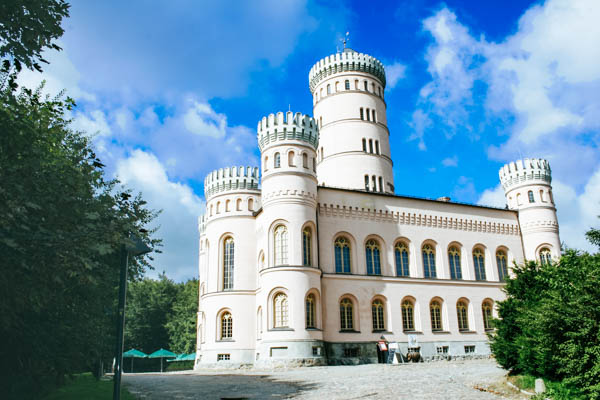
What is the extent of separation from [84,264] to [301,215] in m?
20.6

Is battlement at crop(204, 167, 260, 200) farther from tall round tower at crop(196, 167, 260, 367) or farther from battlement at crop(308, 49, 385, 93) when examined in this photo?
battlement at crop(308, 49, 385, 93)

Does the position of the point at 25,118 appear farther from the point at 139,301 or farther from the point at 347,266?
the point at 139,301

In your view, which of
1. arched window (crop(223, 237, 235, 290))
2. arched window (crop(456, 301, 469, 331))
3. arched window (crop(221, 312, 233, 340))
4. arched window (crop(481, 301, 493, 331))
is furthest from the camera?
arched window (crop(481, 301, 493, 331))

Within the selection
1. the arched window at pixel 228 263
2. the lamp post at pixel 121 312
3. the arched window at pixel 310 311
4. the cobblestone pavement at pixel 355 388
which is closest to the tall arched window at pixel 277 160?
the arched window at pixel 228 263

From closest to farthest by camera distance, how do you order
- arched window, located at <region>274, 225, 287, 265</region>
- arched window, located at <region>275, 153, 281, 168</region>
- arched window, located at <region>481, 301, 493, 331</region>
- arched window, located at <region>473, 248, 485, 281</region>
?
1. arched window, located at <region>274, 225, 287, 265</region>
2. arched window, located at <region>275, 153, 281, 168</region>
3. arched window, located at <region>481, 301, 493, 331</region>
4. arched window, located at <region>473, 248, 485, 281</region>

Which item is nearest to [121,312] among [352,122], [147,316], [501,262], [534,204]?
[352,122]

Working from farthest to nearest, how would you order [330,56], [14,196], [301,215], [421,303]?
[330,56] < [421,303] < [301,215] < [14,196]

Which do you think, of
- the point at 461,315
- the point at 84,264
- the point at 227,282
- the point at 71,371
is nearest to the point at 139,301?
the point at 227,282

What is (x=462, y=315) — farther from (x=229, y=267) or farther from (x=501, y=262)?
(x=229, y=267)

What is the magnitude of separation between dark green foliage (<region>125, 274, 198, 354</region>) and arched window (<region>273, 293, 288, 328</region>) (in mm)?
25153

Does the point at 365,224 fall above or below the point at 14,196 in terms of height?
above

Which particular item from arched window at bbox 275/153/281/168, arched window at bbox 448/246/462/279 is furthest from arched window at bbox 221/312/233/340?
arched window at bbox 448/246/462/279

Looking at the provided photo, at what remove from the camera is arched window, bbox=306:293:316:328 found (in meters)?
29.0

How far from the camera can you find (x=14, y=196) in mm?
10094
